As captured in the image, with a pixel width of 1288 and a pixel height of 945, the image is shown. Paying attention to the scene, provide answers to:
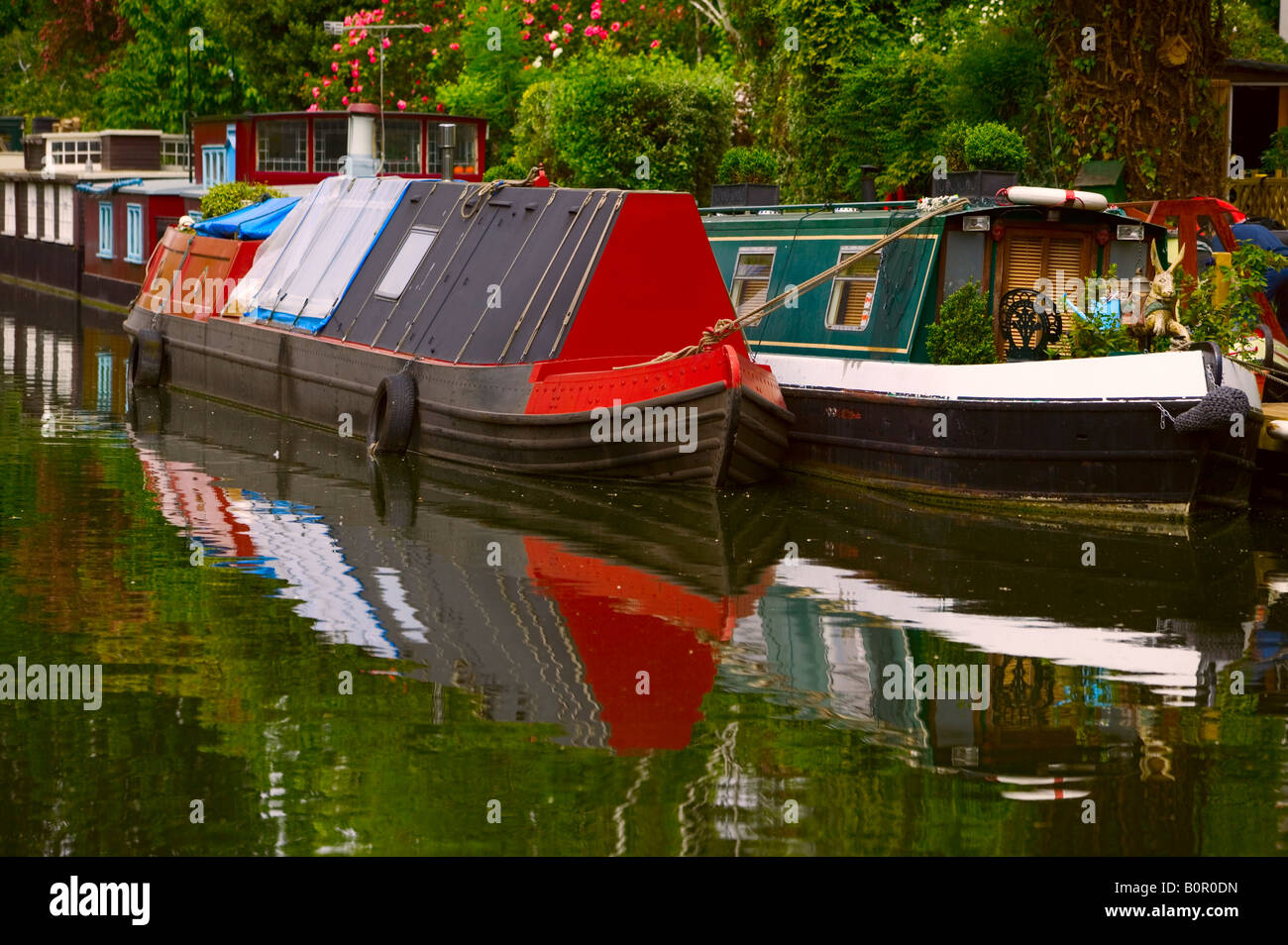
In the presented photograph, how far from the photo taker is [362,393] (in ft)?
60.3

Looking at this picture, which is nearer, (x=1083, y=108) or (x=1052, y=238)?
(x=1052, y=238)

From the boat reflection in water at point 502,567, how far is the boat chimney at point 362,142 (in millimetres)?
11088

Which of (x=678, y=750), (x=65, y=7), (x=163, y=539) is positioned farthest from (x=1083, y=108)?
(x=65, y=7)

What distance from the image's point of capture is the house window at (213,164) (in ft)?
106

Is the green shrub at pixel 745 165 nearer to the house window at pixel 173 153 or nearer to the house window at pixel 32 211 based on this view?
the house window at pixel 173 153

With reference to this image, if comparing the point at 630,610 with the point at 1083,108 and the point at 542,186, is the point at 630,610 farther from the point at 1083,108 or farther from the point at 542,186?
the point at 1083,108

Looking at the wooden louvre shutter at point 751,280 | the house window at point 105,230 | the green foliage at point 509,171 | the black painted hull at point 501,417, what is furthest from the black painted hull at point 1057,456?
the house window at point 105,230

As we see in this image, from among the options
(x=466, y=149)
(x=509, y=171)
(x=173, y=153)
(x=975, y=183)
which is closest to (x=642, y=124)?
(x=466, y=149)

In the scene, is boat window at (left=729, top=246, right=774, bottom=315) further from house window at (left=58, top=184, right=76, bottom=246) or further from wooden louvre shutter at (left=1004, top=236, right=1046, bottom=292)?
house window at (left=58, top=184, right=76, bottom=246)

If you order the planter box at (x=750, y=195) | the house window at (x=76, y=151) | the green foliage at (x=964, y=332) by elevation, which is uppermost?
the house window at (x=76, y=151)

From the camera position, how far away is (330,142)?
2961 cm

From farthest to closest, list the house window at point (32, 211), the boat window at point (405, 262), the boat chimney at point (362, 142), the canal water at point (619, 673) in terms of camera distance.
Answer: the house window at point (32, 211)
the boat chimney at point (362, 142)
the boat window at point (405, 262)
the canal water at point (619, 673)

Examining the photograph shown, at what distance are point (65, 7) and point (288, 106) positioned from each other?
50.2ft

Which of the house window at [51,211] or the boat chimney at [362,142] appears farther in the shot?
the house window at [51,211]
